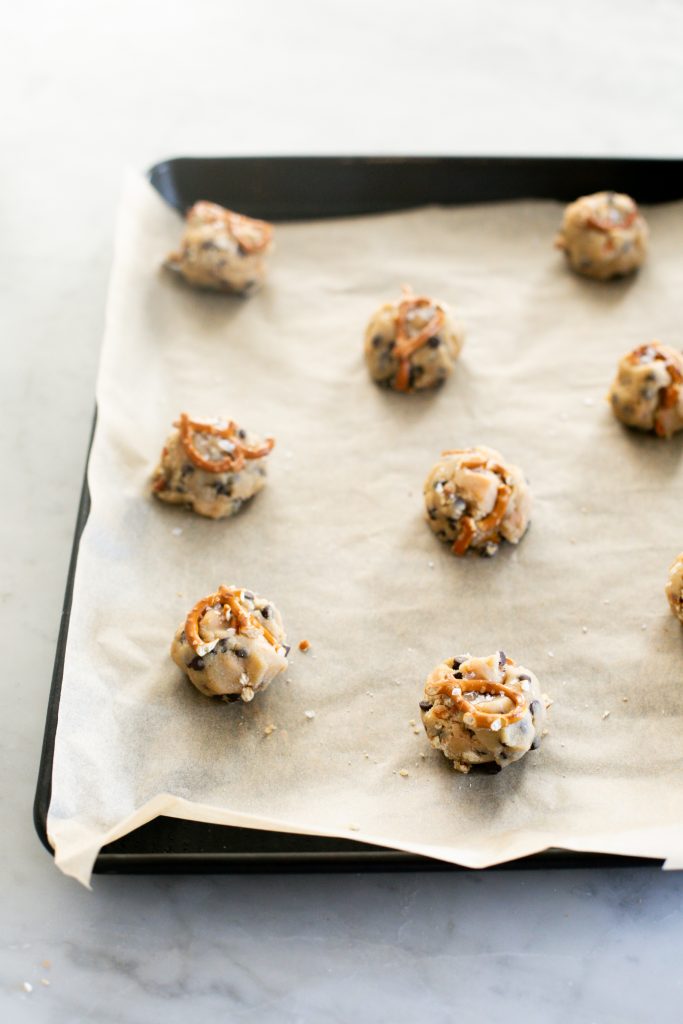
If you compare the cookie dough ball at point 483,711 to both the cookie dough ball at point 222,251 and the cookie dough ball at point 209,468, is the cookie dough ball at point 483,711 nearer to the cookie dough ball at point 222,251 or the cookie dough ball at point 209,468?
the cookie dough ball at point 209,468

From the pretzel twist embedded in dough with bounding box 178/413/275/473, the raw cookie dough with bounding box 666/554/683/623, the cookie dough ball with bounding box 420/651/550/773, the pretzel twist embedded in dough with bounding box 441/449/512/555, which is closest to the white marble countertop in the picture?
the cookie dough ball with bounding box 420/651/550/773

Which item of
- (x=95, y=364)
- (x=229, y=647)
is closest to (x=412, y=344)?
(x=95, y=364)

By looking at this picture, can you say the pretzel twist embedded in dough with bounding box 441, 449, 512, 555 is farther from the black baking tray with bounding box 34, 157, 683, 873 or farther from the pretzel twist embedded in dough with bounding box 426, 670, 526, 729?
the black baking tray with bounding box 34, 157, 683, 873

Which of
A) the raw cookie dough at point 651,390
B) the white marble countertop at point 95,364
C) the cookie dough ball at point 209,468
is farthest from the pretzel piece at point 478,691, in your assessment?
the raw cookie dough at point 651,390

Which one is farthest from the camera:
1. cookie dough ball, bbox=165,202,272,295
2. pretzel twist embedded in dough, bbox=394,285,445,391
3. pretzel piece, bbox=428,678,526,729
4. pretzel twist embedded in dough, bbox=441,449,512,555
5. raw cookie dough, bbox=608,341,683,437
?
cookie dough ball, bbox=165,202,272,295

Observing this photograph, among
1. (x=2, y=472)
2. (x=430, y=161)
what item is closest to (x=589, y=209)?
(x=430, y=161)

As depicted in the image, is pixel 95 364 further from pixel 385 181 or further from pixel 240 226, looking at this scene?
pixel 385 181
